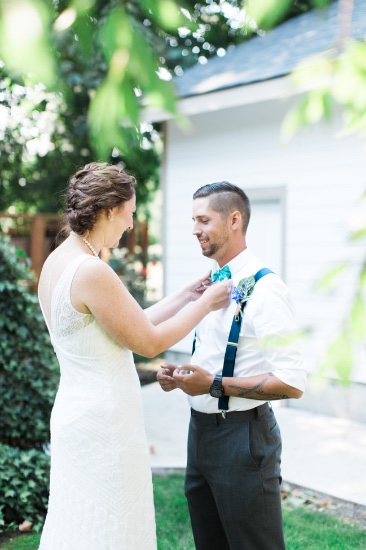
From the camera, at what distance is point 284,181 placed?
8.11 metres

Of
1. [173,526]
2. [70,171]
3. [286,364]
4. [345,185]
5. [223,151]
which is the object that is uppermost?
[70,171]

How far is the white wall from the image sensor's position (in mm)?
7461

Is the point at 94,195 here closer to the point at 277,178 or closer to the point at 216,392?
the point at 216,392

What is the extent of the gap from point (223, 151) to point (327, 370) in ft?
26.7

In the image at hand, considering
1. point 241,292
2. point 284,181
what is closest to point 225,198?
point 241,292

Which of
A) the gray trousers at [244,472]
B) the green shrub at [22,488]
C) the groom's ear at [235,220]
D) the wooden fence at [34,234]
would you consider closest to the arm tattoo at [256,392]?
the gray trousers at [244,472]

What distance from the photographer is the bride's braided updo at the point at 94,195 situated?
2.63 meters

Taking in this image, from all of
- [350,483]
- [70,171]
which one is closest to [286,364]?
[350,483]

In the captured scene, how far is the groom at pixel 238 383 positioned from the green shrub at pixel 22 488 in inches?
82.6

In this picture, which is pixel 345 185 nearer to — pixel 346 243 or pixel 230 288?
pixel 230 288

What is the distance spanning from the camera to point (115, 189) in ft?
8.76

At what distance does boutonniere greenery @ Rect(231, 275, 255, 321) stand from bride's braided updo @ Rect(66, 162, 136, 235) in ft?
2.04

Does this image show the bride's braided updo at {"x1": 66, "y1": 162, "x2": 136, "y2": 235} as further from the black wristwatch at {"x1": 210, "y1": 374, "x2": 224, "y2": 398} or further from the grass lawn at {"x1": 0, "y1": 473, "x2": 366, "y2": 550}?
the grass lawn at {"x1": 0, "y1": 473, "x2": 366, "y2": 550}

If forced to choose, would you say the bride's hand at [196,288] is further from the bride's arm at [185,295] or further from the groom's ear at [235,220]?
the groom's ear at [235,220]
